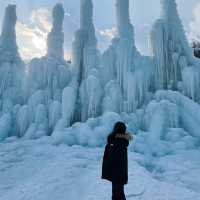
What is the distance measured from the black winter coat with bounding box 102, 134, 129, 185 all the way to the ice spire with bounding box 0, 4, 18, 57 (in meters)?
18.8

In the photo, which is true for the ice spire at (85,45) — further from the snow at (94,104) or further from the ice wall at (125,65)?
the ice wall at (125,65)

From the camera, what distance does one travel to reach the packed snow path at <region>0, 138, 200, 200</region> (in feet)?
30.9

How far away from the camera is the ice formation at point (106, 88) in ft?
57.8

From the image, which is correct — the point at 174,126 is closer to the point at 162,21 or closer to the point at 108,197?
the point at 162,21

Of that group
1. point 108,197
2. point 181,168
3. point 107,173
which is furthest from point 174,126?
point 107,173

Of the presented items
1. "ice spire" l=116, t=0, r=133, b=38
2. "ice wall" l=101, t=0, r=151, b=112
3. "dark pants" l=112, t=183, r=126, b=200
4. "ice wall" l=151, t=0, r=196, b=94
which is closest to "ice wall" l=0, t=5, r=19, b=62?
"ice wall" l=101, t=0, r=151, b=112

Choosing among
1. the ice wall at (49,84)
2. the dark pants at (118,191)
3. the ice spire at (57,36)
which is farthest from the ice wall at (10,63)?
the dark pants at (118,191)

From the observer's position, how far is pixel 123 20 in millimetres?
22922

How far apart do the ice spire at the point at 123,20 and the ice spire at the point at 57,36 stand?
173 inches

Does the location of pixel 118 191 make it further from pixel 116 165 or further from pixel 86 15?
pixel 86 15

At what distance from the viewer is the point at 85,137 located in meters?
17.0

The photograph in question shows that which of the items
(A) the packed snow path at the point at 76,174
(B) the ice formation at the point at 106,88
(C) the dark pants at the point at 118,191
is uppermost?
(B) the ice formation at the point at 106,88

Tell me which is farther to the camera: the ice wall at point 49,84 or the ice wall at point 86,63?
the ice wall at point 86,63

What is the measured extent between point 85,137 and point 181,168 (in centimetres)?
543
